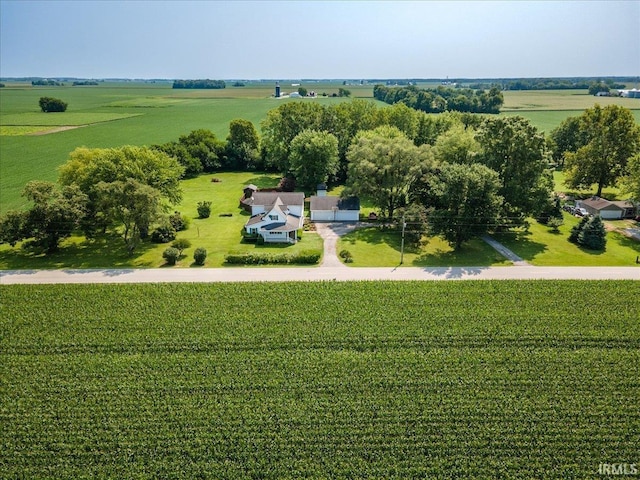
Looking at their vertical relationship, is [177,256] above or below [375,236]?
above

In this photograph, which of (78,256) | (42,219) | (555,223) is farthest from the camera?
(555,223)

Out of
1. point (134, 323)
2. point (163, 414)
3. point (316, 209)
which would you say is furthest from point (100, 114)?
point (163, 414)

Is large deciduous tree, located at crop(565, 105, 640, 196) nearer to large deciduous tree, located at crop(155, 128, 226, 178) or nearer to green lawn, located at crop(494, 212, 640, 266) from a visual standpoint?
green lawn, located at crop(494, 212, 640, 266)

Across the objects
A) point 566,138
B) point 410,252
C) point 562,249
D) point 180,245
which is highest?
point 566,138

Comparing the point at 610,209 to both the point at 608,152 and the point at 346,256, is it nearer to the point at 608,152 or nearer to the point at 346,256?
the point at 608,152

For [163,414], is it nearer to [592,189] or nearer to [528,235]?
[528,235]

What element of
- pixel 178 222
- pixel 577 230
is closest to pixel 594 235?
pixel 577 230
